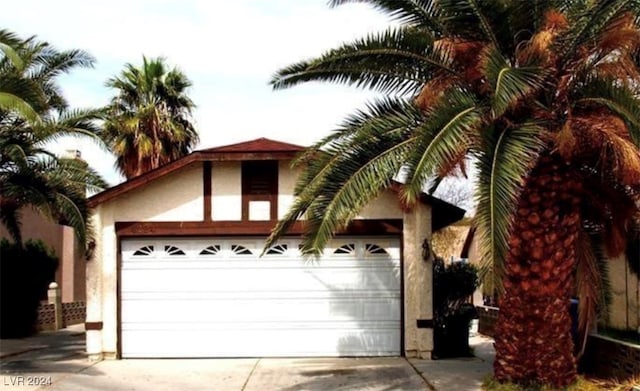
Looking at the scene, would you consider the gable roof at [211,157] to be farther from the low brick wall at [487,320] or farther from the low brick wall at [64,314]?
the low brick wall at [64,314]

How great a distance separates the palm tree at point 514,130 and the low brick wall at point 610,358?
89 centimetres

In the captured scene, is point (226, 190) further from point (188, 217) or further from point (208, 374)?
point (208, 374)

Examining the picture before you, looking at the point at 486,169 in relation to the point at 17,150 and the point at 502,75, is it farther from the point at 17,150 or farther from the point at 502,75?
the point at 17,150

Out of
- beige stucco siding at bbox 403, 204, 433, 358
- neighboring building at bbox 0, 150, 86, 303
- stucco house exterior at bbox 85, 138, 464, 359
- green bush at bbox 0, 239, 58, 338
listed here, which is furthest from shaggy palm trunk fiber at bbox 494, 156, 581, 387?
neighboring building at bbox 0, 150, 86, 303

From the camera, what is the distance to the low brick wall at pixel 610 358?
10172 millimetres

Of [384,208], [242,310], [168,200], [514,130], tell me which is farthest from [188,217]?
[514,130]

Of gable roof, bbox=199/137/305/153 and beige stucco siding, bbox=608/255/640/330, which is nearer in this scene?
beige stucco siding, bbox=608/255/640/330

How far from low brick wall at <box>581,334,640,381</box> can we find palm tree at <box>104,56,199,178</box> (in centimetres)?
1609

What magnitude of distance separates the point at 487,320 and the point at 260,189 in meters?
8.10

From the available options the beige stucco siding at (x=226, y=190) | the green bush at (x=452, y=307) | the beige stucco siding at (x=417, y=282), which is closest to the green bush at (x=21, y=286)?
the beige stucco siding at (x=226, y=190)

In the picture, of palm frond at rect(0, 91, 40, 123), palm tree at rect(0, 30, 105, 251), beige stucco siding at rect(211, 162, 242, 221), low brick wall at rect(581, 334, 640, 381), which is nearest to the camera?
low brick wall at rect(581, 334, 640, 381)

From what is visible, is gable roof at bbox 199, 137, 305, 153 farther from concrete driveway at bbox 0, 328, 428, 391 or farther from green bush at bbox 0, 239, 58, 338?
green bush at bbox 0, 239, 58, 338

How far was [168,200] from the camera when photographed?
14.5 m

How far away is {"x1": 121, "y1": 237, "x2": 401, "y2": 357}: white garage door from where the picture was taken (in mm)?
14305
